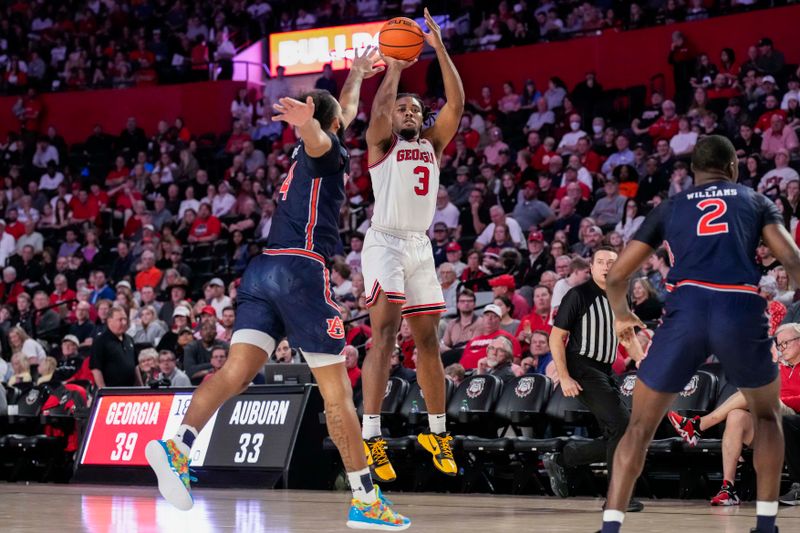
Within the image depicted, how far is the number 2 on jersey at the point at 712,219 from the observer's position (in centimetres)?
542

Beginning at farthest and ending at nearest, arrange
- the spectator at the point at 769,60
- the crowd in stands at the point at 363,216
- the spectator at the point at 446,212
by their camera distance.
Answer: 1. the spectator at the point at 769,60
2. the spectator at the point at 446,212
3. the crowd in stands at the point at 363,216

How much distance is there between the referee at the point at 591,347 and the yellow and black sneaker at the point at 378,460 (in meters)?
1.46

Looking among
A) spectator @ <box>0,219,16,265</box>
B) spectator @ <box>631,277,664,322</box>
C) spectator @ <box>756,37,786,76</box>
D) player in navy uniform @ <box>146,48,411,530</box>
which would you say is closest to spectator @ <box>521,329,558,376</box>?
spectator @ <box>631,277,664,322</box>

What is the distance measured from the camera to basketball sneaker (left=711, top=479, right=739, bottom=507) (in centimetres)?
880

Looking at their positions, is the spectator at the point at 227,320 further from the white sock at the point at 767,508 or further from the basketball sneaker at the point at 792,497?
the white sock at the point at 767,508

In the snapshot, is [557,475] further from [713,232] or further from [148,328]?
[148,328]

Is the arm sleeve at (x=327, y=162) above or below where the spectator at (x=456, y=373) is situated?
above

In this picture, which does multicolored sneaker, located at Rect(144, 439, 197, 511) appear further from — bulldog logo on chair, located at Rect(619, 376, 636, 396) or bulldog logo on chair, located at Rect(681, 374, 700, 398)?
bulldog logo on chair, located at Rect(681, 374, 700, 398)

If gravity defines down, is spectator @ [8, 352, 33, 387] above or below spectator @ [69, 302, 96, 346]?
below

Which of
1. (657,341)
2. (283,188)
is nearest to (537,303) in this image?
(283,188)

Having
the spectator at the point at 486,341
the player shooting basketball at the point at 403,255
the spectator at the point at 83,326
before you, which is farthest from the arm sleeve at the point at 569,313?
the spectator at the point at 83,326

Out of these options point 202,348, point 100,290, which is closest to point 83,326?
point 100,290

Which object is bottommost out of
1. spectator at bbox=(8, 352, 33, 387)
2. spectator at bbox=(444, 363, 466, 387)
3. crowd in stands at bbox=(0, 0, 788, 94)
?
spectator at bbox=(8, 352, 33, 387)

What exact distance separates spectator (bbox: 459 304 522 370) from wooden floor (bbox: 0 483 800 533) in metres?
2.42
